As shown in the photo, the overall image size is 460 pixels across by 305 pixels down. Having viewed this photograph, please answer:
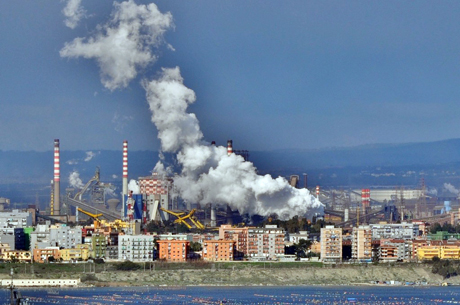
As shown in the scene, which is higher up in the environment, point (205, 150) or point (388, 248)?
point (205, 150)

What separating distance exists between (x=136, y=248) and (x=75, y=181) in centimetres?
7550

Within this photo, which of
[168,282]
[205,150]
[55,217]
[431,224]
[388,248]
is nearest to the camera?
[168,282]

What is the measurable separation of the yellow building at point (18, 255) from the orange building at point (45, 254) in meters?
0.47

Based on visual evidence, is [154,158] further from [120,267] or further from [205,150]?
[120,267]

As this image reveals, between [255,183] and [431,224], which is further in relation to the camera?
[431,224]

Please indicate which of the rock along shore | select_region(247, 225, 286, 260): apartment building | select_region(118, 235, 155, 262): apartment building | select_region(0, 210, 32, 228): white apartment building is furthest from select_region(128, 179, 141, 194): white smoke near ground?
the rock along shore

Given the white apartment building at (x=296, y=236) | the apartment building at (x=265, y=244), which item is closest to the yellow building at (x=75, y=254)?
the apartment building at (x=265, y=244)

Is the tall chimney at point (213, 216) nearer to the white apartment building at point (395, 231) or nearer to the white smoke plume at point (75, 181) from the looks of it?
the white apartment building at point (395, 231)

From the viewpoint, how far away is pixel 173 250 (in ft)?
295

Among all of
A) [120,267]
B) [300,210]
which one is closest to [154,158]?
[300,210]

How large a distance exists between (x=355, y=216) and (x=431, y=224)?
313 inches

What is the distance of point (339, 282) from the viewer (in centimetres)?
8331

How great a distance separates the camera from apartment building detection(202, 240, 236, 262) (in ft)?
294

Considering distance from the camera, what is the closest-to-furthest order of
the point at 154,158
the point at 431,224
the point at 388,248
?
the point at 388,248
the point at 431,224
the point at 154,158
